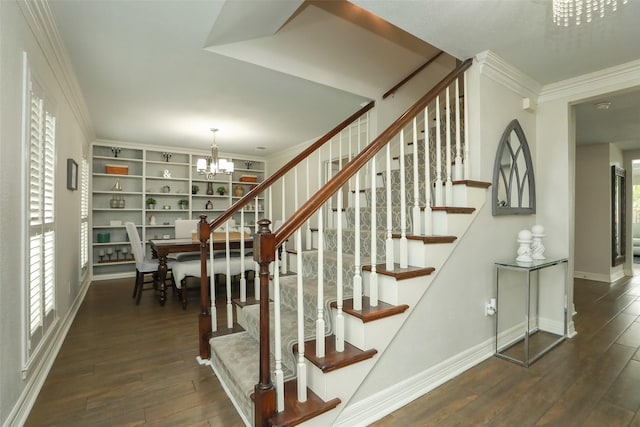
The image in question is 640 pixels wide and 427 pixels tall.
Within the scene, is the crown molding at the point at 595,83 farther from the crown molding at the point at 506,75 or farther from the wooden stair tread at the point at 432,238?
the wooden stair tread at the point at 432,238

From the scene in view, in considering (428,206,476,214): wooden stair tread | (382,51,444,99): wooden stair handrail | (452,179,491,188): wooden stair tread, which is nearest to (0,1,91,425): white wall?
(428,206,476,214): wooden stair tread

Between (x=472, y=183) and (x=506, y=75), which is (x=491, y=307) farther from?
(x=506, y=75)

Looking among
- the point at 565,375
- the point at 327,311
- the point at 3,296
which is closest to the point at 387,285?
the point at 327,311

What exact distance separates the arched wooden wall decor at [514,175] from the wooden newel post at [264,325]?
2.00 metres

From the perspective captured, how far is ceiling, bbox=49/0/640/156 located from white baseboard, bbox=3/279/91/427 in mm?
2373

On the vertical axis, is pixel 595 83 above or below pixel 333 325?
above

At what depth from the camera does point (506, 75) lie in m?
2.64

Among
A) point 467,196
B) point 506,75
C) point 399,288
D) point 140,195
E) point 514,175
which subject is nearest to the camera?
→ point 399,288

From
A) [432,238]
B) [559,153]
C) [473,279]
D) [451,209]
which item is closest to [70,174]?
[432,238]

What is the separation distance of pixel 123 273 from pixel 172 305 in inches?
101

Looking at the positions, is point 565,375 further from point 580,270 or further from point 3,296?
point 580,270

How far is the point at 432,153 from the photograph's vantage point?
10.5 feet

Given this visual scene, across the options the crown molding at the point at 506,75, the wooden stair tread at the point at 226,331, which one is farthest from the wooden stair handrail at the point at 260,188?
the crown molding at the point at 506,75

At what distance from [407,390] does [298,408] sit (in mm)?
789
